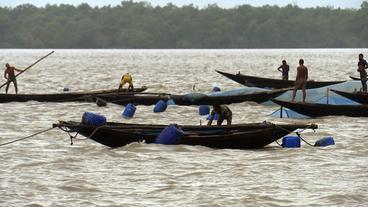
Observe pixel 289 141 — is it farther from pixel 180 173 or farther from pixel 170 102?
pixel 170 102

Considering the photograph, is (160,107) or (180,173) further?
(160,107)

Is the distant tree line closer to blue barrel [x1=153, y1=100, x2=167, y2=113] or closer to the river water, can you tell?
blue barrel [x1=153, y1=100, x2=167, y2=113]

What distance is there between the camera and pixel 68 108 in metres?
27.5

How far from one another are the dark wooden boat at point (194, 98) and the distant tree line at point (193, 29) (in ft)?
466

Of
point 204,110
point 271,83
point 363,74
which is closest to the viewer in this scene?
point 204,110

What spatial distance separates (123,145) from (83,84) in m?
27.9

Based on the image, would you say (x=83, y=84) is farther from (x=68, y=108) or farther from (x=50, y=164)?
(x=50, y=164)

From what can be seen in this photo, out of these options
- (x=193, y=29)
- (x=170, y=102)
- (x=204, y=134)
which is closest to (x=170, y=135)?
(x=204, y=134)

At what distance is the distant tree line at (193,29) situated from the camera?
17125cm

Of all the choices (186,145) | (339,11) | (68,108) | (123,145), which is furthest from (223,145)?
(339,11)

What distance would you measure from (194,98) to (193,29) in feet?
483

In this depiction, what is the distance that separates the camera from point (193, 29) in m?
172

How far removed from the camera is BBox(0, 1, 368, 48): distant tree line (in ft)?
562

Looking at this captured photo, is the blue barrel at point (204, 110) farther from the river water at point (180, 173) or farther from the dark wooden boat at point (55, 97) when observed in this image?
the river water at point (180, 173)
